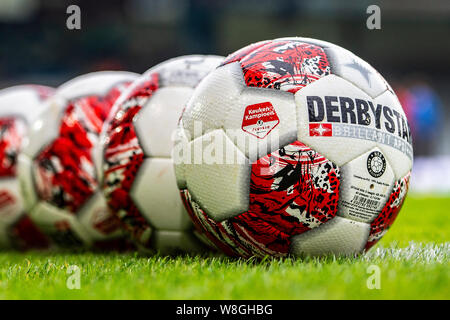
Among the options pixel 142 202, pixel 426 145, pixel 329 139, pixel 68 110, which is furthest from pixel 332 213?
pixel 426 145

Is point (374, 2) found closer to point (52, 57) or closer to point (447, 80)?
point (447, 80)

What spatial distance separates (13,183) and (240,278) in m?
2.72

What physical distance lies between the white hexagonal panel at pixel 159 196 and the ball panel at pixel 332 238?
86 cm

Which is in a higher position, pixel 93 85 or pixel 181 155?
pixel 93 85

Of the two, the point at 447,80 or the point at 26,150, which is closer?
the point at 26,150

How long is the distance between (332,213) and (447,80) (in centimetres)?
2527

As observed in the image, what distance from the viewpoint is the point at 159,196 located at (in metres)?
3.44

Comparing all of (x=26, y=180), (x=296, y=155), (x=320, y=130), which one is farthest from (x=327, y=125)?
(x=26, y=180)

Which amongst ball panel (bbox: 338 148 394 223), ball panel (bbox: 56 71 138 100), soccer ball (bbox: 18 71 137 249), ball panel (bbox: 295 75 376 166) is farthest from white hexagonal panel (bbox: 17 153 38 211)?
ball panel (bbox: 338 148 394 223)

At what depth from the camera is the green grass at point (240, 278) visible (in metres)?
2.12

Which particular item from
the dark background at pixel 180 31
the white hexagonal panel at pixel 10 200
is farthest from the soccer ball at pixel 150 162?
the dark background at pixel 180 31

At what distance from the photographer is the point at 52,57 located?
2283 centimetres

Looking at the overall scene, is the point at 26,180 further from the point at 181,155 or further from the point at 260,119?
the point at 260,119
